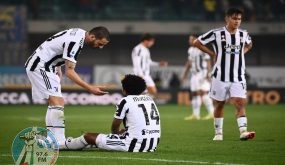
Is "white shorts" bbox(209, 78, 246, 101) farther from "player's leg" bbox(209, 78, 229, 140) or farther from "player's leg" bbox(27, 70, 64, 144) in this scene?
"player's leg" bbox(27, 70, 64, 144)

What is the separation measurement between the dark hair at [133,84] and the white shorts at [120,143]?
2.26ft

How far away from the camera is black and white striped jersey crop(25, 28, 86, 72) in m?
11.5

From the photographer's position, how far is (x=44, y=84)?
11.9 m

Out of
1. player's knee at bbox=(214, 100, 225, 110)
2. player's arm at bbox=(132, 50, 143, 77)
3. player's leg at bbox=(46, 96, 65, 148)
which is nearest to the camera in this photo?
player's leg at bbox=(46, 96, 65, 148)

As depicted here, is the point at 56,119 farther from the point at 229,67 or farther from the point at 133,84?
the point at 229,67

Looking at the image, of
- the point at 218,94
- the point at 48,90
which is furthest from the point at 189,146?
the point at 48,90

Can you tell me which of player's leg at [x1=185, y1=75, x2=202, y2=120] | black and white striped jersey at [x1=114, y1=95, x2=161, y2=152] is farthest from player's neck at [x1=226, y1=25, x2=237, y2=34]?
player's leg at [x1=185, y1=75, x2=202, y2=120]

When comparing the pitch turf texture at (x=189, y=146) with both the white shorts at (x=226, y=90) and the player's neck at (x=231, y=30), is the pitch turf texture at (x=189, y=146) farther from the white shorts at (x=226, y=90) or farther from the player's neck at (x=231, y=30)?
the player's neck at (x=231, y=30)

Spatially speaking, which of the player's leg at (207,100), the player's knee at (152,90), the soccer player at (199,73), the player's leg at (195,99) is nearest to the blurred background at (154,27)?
the player's knee at (152,90)

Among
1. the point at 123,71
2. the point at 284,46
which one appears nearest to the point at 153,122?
the point at 123,71

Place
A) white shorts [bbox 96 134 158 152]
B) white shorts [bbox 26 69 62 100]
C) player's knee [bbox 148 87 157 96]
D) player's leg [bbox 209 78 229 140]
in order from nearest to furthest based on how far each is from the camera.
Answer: white shorts [bbox 96 134 158 152] < white shorts [bbox 26 69 62 100] < player's leg [bbox 209 78 229 140] < player's knee [bbox 148 87 157 96]

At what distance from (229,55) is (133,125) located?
369 cm

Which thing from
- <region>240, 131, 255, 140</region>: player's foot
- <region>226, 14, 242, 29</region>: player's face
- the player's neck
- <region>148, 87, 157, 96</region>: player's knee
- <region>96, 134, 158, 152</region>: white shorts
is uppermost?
<region>226, 14, 242, 29</region>: player's face

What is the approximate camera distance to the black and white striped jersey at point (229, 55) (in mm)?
14086
